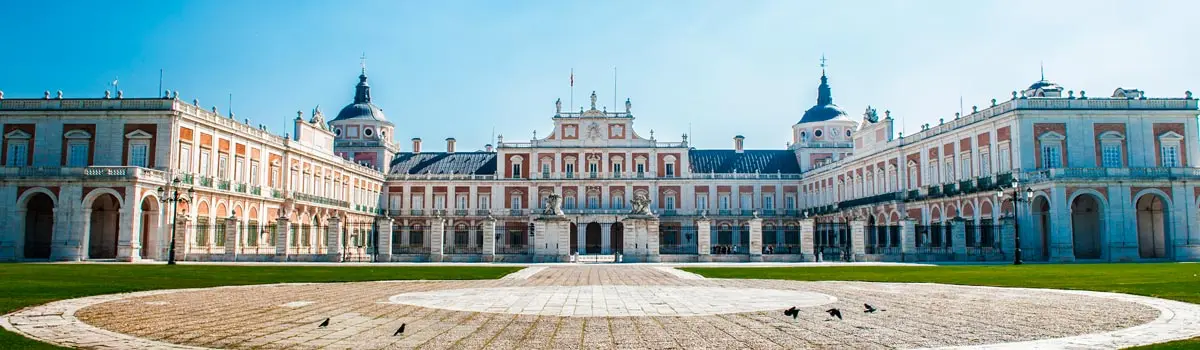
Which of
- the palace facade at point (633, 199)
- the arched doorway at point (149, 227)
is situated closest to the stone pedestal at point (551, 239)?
the palace facade at point (633, 199)

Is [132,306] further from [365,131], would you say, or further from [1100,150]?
[365,131]

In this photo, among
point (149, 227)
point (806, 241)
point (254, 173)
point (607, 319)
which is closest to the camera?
point (607, 319)

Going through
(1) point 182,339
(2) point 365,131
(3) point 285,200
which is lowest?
(1) point 182,339

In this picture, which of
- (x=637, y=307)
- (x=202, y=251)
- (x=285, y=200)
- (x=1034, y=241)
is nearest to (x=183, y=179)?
(x=202, y=251)

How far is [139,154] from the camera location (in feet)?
129

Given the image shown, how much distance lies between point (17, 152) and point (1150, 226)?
50.2m

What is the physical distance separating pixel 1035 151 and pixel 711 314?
33880 millimetres

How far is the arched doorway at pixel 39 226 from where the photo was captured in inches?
1550

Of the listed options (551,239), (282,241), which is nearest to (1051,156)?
(551,239)

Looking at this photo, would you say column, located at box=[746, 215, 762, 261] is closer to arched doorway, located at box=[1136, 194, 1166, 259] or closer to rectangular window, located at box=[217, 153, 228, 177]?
arched doorway, located at box=[1136, 194, 1166, 259]

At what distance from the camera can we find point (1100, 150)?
41.0m

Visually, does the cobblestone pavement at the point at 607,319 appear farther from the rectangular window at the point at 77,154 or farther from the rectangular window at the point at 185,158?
the rectangular window at the point at 77,154

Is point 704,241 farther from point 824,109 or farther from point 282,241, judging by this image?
point 824,109

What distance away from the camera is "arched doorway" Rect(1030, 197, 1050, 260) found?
Result: 133 ft
